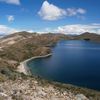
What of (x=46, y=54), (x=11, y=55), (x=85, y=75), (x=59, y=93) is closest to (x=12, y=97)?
(x=59, y=93)

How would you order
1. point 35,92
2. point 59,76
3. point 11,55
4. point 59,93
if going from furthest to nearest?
point 11,55 < point 59,76 < point 59,93 < point 35,92

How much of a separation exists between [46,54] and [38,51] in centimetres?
863

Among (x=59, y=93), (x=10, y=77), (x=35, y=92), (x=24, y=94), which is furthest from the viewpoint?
(x=10, y=77)

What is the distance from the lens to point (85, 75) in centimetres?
9856

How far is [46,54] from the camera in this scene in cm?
18225

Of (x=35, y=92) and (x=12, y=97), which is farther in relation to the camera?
(x=35, y=92)

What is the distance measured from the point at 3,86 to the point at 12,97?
7074 millimetres

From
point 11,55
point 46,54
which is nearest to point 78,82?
point 11,55

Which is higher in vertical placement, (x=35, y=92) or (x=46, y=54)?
(x=35, y=92)

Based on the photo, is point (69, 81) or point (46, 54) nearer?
point (69, 81)

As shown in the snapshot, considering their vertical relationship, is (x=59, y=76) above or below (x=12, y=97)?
below

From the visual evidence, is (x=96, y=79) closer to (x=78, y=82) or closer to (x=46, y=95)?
(x=78, y=82)

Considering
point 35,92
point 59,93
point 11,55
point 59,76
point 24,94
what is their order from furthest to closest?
point 11,55 < point 59,76 < point 59,93 < point 35,92 < point 24,94

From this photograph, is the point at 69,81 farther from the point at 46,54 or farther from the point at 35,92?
the point at 46,54
